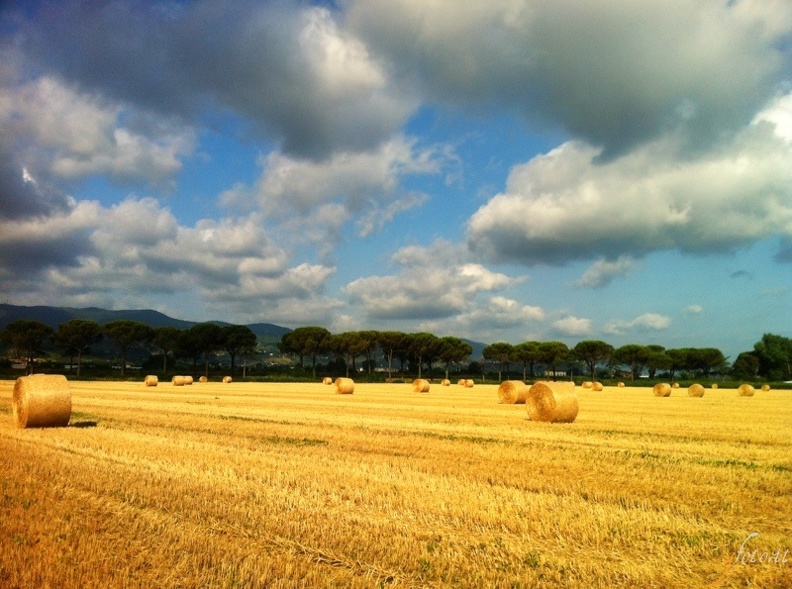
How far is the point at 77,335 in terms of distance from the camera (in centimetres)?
9812

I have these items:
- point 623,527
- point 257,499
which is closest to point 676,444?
point 623,527

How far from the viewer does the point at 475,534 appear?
6531 millimetres

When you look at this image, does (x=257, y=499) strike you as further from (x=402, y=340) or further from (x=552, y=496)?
(x=402, y=340)

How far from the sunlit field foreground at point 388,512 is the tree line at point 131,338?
9020 centimetres

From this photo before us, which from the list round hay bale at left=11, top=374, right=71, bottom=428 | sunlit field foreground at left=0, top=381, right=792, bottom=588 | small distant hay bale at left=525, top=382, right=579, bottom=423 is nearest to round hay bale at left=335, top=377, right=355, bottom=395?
small distant hay bale at left=525, top=382, right=579, bottom=423

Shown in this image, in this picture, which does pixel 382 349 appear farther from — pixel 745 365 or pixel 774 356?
pixel 745 365

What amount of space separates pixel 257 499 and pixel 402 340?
102444mm

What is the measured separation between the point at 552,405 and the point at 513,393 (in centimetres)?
1094

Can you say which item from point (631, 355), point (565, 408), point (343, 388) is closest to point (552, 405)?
point (565, 408)

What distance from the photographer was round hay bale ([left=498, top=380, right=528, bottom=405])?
100 ft

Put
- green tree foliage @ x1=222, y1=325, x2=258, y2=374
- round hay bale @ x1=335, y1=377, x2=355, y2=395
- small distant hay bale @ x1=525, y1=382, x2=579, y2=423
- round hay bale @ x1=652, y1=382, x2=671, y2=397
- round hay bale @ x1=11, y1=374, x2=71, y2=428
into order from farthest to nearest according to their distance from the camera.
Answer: green tree foliage @ x1=222, y1=325, x2=258, y2=374, round hay bale @ x1=652, y1=382, x2=671, y2=397, round hay bale @ x1=335, y1=377, x2=355, y2=395, small distant hay bale @ x1=525, y1=382, x2=579, y2=423, round hay bale @ x1=11, y1=374, x2=71, y2=428

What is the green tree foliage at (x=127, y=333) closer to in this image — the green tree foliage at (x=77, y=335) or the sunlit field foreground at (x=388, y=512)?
the green tree foliage at (x=77, y=335)

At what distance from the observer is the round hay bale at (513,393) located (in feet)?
100

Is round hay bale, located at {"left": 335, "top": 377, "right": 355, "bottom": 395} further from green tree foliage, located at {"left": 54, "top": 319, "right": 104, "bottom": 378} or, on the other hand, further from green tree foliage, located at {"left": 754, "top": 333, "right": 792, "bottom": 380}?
green tree foliage, located at {"left": 754, "top": 333, "right": 792, "bottom": 380}
